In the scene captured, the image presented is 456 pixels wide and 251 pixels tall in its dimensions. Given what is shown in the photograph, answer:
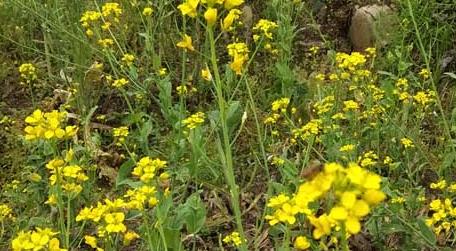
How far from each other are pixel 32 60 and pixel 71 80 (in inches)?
16.0

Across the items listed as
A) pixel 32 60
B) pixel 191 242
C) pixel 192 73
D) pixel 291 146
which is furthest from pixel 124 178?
pixel 32 60

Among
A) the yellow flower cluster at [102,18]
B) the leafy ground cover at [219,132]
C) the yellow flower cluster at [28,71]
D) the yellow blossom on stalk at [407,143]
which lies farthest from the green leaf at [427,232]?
the yellow flower cluster at [28,71]

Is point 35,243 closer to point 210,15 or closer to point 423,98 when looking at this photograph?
point 210,15

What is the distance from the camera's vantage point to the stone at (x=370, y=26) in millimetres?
3119

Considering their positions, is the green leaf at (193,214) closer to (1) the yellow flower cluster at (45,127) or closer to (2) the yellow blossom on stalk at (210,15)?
(1) the yellow flower cluster at (45,127)

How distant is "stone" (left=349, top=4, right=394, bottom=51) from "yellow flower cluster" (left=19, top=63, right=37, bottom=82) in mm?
1310

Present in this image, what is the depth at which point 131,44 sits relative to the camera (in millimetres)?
3191

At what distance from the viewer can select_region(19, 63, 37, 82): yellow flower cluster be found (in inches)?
113

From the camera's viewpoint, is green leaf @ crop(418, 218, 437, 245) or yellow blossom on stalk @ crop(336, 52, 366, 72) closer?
green leaf @ crop(418, 218, 437, 245)

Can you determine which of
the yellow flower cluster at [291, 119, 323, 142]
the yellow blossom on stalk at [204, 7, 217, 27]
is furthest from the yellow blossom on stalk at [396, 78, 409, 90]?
the yellow blossom on stalk at [204, 7, 217, 27]

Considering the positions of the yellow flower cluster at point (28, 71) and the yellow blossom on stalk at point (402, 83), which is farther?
the yellow flower cluster at point (28, 71)

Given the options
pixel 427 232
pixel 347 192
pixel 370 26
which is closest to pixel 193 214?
pixel 427 232

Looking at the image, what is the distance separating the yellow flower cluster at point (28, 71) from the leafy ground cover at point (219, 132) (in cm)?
1

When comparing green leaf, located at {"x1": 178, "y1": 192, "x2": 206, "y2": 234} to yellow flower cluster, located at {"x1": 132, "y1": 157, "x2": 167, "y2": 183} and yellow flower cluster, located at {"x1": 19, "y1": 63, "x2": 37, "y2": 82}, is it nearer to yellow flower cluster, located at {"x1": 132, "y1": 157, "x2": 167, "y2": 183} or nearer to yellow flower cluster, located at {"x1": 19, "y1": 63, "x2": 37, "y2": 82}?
yellow flower cluster, located at {"x1": 132, "y1": 157, "x2": 167, "y2": 183}
